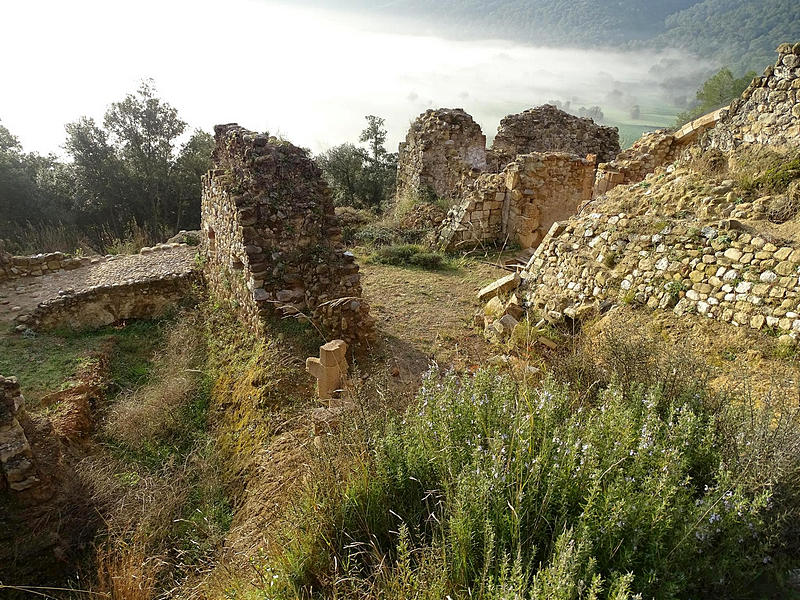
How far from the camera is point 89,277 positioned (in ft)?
28.6

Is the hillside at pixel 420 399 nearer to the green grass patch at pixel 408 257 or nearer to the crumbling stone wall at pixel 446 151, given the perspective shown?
the green grass patch at pixel 408 257

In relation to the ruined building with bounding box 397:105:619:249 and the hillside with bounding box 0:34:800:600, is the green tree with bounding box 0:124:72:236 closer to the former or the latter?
the hillside with bounding box 0:34:800:600

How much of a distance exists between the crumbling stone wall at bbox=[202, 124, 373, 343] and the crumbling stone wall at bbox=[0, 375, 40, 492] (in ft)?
8.62

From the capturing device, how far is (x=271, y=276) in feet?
20.0

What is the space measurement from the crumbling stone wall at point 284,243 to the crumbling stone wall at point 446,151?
31.0 feet

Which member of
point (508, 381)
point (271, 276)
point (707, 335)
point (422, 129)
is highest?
point (422, 129)

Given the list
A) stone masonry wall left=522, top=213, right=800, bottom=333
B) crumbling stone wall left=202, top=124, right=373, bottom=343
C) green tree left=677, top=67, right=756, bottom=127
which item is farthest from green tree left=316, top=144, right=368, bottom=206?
green tree left=677, top=67, right=756, bottom=127

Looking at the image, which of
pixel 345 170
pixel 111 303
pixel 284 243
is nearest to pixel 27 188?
pixel 345 170

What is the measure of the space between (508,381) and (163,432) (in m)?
4.15

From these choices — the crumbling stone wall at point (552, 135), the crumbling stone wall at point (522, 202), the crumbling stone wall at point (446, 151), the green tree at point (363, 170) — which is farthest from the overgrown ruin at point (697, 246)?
the green tree at point (363, 170)

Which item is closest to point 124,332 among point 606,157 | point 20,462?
point 20,462

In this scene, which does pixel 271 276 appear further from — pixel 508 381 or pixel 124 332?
pixel 508 381

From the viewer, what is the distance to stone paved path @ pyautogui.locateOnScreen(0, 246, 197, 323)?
790 cm

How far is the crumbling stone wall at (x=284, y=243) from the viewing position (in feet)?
20.0
